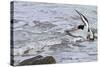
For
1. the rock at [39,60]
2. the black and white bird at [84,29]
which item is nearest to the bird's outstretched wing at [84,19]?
the black and white bird at [84,29]

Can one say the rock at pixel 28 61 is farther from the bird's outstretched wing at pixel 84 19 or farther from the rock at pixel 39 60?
the bird's outstretched wing at pixel 84 19

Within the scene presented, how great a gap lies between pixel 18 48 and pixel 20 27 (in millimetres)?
228

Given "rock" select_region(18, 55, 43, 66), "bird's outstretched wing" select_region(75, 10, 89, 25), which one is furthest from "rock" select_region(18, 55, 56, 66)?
"bird's outstretched wing" select_region(75, 10, 89, 25)

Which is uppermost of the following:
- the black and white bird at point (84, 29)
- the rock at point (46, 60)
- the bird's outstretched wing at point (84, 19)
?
the bird's outstretched wing at point (84, 19)

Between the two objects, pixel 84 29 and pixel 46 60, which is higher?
pixel 84 29

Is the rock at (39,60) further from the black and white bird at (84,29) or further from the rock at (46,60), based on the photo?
the black and white bird at (84,29)

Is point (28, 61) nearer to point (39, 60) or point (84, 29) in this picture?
point (39, 60)

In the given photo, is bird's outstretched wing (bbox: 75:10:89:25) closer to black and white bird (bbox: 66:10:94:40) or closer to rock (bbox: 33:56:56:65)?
black and white bird (bbox: 66:10:94:40)

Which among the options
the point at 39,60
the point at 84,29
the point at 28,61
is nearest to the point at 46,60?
the point at 39,60

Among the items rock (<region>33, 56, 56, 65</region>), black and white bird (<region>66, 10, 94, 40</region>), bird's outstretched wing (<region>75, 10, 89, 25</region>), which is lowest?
rock (<region>33, 56, 56, 65</region>)

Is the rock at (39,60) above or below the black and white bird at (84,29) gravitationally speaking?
below

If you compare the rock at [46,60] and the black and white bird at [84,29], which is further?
the black and white bird at [84,29]

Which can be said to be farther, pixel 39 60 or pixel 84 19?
pixel 84 19
